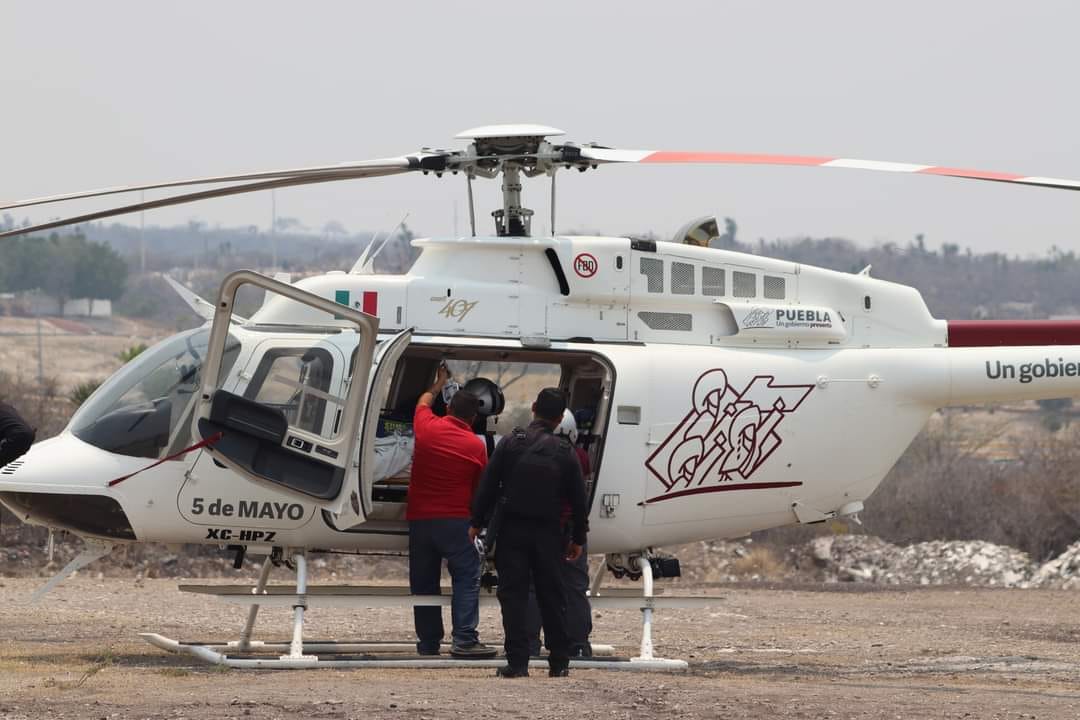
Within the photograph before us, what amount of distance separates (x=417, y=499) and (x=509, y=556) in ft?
2.87

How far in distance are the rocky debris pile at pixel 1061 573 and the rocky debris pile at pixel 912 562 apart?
0.66ft

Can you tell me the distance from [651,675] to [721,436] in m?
1.96

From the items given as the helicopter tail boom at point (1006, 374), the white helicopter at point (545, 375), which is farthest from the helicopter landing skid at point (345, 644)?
the helicopter tail boom at point (1006, 374)

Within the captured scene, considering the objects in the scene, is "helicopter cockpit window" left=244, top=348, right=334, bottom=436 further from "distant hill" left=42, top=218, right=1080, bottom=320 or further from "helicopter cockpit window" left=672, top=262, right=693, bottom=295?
"distant hill" left=42, top=218, right=1080, bottom=320

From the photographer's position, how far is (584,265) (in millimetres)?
11562

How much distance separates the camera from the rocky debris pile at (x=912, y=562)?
72.5 ft

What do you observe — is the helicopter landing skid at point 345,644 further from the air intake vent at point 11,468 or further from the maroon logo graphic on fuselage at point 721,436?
the air intake vent at point 11,468

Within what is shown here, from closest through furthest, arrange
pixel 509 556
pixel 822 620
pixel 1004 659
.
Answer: pixel 509 556 → pixel 1004 659 → pixel 822 620

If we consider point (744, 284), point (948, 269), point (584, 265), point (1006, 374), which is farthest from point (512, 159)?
point (948, 269)

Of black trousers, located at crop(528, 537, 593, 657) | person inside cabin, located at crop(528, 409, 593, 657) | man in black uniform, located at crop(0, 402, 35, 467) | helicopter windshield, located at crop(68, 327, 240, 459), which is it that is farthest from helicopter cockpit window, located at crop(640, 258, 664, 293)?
man in black uniform, located at crop(0, 402, 35, 467)

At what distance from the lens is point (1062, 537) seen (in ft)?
78.7

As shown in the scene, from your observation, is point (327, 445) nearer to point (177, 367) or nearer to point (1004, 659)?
point (177, 367)

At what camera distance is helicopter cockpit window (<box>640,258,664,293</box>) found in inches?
463

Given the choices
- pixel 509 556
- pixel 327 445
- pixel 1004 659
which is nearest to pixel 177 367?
pixel 327 445
